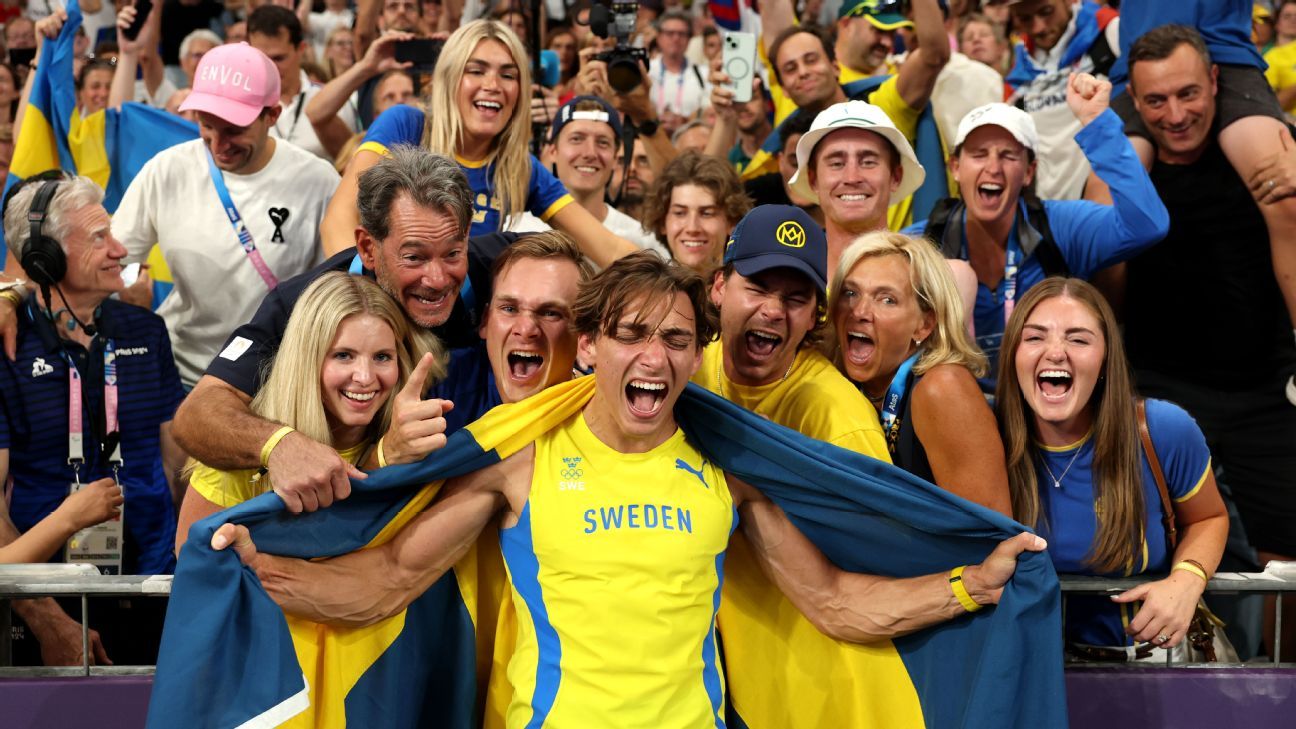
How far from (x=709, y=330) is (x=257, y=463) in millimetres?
1194

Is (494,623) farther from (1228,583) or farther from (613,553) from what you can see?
(1228,583)

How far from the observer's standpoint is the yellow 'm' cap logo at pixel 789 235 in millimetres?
3855

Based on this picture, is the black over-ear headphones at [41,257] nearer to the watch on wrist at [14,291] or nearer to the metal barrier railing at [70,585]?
the watch on wrist at [14,291]

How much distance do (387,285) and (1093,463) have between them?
6.73 ft

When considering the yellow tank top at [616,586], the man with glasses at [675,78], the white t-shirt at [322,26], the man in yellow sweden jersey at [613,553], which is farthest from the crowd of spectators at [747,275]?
the white t-shirt at [322,26]

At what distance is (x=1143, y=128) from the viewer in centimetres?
552

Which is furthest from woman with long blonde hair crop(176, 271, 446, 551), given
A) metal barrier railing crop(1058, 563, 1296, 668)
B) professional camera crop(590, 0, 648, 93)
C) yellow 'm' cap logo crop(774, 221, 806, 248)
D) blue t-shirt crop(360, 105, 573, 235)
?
professional camera crop(590, 0, 648, 93)

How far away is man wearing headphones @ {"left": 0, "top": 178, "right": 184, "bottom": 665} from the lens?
465 cm

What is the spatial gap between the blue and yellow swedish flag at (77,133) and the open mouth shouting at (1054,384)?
13.1 feet

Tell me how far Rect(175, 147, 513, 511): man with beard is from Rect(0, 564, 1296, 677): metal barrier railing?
375mm

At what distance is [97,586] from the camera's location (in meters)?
3.51

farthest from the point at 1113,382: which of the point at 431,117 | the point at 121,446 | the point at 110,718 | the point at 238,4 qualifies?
the point at 238,4

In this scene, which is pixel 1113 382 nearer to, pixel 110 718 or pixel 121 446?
pixel 110 718

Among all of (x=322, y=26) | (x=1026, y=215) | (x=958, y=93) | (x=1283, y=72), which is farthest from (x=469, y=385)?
(x=322, y=26)
